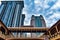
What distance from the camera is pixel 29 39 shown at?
2642cm

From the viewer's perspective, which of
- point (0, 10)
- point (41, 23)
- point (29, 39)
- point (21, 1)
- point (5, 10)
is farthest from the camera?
point (21, 1)

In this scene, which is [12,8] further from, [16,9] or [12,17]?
[12,17]

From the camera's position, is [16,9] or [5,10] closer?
[5,10]

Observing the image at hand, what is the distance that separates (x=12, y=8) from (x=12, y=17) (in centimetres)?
1985

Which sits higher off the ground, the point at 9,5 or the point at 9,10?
the point at 9,5

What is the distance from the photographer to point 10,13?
14988 cm

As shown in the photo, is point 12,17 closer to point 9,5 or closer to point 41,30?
point 9,5

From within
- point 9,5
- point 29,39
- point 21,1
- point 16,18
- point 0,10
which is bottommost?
point 29,39

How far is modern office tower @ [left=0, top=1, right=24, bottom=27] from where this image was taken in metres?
139

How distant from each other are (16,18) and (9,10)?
57.9 feet

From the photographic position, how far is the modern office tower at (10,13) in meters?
139

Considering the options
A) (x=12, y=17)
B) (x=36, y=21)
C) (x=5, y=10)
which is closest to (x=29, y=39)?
(x=12, y=17)

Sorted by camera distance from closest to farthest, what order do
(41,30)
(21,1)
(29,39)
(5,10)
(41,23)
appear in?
(29,39), (41,30), (5,10), (41,23), (21,1)

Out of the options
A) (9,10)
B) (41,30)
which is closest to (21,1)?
(9,10)
